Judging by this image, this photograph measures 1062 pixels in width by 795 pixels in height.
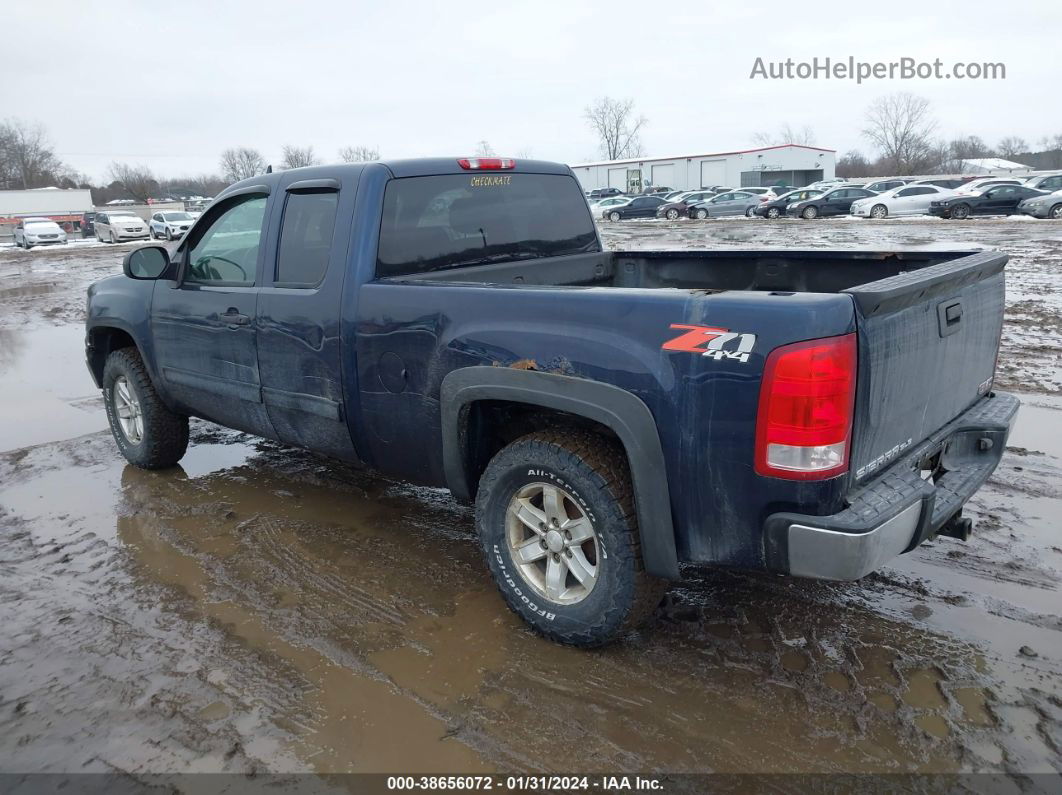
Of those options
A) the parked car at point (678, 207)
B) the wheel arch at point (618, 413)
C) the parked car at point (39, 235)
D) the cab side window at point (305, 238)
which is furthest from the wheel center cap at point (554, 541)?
the parked car at point (39, 235)

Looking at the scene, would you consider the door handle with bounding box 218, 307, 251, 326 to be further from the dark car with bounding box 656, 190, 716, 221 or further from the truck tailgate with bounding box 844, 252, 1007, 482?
the dark car with bounding box 656, 190, 716, 221

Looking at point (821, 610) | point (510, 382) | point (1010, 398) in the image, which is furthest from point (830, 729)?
point (1010, 398)

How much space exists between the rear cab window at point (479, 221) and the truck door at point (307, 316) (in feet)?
0.82

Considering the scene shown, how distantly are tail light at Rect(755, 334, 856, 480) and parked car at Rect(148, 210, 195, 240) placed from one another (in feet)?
119

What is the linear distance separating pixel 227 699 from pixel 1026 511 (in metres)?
4.03

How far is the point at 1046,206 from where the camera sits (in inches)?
1051

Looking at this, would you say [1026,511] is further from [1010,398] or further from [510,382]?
[510,382]

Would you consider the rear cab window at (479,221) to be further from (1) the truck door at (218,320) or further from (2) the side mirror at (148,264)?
(2) the side mirror at (148,264)

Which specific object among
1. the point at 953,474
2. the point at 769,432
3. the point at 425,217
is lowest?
the point at 953,474

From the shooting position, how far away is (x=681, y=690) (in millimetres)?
2961

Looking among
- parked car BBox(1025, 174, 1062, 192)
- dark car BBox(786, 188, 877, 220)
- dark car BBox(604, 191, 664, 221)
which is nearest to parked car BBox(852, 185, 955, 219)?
dark car BBox(786, 188, 877, 220)

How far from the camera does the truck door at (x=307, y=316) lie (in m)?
3.88

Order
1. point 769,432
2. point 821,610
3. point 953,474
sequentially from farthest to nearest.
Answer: point 821,610 → point 953,474 → point 769,432

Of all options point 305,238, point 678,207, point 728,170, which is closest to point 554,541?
point 305,238
